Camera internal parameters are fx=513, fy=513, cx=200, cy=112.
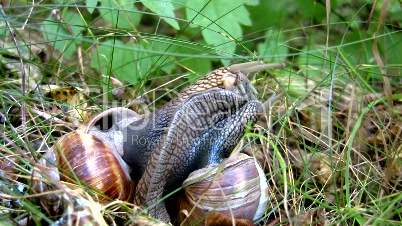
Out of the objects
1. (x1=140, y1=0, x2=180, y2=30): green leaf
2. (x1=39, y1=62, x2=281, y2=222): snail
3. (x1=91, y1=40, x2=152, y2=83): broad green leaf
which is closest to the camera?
→ (x1=39, y1=62, x2=281, y2=222): snail

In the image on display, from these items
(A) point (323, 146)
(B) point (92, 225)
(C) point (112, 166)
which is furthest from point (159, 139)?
(A) point (323, 146)

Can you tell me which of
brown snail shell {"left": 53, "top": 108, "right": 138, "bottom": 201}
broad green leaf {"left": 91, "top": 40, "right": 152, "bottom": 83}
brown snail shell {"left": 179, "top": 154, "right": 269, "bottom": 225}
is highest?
broad green leaf {"left": 91, "top": 40, "right": 152, "bottom": 83}

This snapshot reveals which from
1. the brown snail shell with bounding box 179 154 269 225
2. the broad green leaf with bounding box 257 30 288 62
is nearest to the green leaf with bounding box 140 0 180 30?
the broad green leaf with bounding box 257 30 288 62

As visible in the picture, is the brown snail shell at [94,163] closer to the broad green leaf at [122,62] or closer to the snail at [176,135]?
the snail at [176,135]

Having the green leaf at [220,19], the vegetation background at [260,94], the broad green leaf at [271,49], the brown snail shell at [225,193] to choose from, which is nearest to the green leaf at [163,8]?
the vegetation background at [260,94]

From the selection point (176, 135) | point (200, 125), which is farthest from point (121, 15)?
point (176, 135)

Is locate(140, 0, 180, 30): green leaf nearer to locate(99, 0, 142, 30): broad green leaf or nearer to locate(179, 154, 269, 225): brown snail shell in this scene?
locate(99, 0, 142, 30): broad green leaf

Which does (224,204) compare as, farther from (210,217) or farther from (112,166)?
(112,166)

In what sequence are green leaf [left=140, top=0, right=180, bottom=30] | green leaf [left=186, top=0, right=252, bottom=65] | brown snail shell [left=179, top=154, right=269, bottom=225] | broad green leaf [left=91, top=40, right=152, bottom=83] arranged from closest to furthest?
brown snail shell [left=179, top=154, right=269, bottom=225] < green leaf [left=140, top=0, right=180, bottom=30] < green leaf [left=186, top=0, right=252, bottom=65] < broad green leaf [left=91, top=40, right=152, bottom=83]
